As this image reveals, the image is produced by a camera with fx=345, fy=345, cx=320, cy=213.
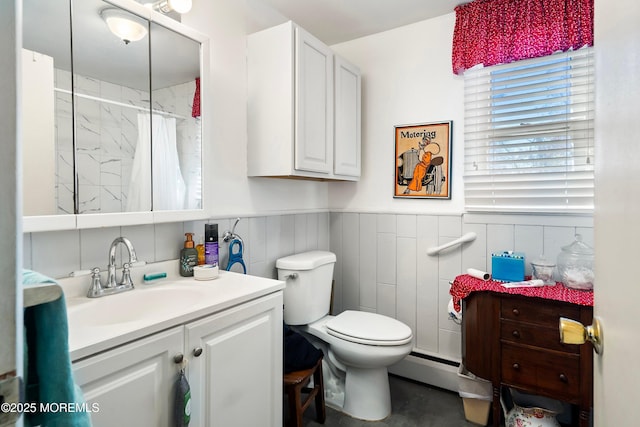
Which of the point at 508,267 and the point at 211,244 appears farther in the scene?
the point at 508,267

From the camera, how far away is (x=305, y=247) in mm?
2477

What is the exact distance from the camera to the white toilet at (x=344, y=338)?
6.05 ft

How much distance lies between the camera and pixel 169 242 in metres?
1.63

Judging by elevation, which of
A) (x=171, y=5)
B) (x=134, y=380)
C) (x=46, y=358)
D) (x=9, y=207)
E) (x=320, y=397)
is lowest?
(x=320, y=397)

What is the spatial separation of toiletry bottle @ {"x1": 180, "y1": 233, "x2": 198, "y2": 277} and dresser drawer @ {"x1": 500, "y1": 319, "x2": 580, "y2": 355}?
1551 mm

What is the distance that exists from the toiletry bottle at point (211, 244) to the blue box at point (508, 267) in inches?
58.6

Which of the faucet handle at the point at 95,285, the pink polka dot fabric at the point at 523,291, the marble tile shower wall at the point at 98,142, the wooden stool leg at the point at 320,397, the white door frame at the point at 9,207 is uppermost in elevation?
the marble tile shower wall at the point at 98,142

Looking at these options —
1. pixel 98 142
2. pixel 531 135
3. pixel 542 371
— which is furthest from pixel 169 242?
pixel 531 135

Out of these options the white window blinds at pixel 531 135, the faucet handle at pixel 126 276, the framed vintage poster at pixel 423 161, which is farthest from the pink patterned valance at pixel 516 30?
the faucet handle at pixel 126 276

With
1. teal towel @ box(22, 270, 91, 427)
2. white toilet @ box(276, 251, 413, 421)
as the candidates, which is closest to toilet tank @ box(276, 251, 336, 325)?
white toilet @ box(276, 251, 413, 421)

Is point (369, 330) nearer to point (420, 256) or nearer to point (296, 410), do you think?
point (296, 410)

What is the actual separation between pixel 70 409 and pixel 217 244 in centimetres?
132

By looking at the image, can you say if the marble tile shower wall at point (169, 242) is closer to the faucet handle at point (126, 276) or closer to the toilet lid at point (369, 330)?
the faucet handle at point (126, 276)

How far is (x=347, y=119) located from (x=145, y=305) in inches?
64.5
